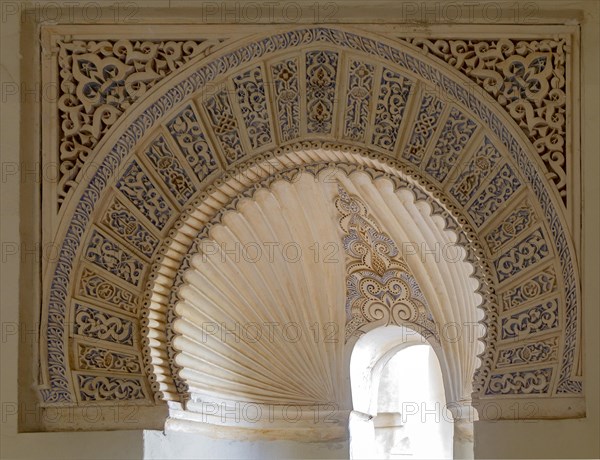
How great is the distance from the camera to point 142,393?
15.4ft

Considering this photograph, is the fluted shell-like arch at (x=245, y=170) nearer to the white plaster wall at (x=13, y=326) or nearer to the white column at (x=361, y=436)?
the white plaster wall at (x=13, y=326)

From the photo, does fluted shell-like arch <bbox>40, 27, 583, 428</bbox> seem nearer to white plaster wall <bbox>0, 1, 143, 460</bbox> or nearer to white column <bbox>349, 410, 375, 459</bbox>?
white plaster wall <bbox>0, 1, 143, 460</bbox>

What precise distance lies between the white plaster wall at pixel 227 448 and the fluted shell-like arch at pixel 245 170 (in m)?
0.17

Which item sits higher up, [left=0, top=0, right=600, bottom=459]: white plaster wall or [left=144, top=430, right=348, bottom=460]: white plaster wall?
[left=0, top=0, right=600, bottom=459]: white plaster wall

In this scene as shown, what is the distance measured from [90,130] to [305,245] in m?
0.97

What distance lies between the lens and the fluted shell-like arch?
4613 millimetres

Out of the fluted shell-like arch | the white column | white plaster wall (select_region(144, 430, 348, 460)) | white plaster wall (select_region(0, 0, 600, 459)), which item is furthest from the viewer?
the white column

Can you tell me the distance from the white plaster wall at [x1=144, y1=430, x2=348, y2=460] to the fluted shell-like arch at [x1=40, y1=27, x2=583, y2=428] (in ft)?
0.55

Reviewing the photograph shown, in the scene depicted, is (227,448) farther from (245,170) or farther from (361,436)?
(245,170)

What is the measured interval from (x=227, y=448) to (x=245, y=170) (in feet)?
3.72

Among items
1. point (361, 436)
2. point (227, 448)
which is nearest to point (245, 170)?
point (227, 448)

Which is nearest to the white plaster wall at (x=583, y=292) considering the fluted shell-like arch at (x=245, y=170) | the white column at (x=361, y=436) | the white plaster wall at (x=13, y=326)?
the white plaster wall at (x=13, y=326)

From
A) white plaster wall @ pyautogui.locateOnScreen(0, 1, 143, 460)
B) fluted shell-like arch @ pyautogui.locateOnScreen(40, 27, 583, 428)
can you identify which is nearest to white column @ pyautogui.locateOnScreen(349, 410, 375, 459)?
fluted shell-like arch @ pyautogui.locateOnScreen(40, 27, 583, 428)

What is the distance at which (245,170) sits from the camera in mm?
4738
